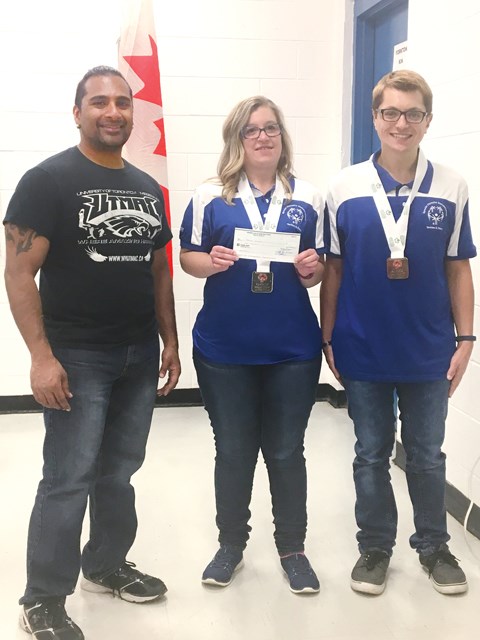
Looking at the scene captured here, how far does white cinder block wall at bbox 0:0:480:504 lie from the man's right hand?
7.25 feet

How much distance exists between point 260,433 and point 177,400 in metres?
2.07

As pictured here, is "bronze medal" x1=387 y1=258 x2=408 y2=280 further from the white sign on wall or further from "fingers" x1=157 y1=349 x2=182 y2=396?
the white sign on wall

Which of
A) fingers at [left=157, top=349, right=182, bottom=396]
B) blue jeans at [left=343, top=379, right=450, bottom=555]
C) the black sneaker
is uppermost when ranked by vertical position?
fingers at [left=157, top=349, right=182, bottom=396]

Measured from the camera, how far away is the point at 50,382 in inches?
68.6

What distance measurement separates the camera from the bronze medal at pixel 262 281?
1934mm

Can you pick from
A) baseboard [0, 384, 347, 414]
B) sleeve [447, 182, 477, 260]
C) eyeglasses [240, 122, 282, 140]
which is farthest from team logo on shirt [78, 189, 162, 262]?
baseboard [0, 384, 347, 414]

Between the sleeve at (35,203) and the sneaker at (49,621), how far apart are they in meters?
1.05

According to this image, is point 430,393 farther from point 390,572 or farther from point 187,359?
point 187,359

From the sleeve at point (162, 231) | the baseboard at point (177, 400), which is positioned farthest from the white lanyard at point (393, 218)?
the baseboard at point (177, 400)

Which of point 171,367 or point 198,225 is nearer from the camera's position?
point 198,225

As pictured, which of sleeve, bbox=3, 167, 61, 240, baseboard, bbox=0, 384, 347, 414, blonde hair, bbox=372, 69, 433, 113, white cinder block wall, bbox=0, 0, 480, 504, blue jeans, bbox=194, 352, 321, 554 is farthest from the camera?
baseboard, bbox=0, 384, 347, 414

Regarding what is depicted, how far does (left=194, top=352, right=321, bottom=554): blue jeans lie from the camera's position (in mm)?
2029

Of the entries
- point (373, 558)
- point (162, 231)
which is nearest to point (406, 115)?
point (162, 231)

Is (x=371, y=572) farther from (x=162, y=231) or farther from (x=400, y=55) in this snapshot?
(x=400, y=55)
